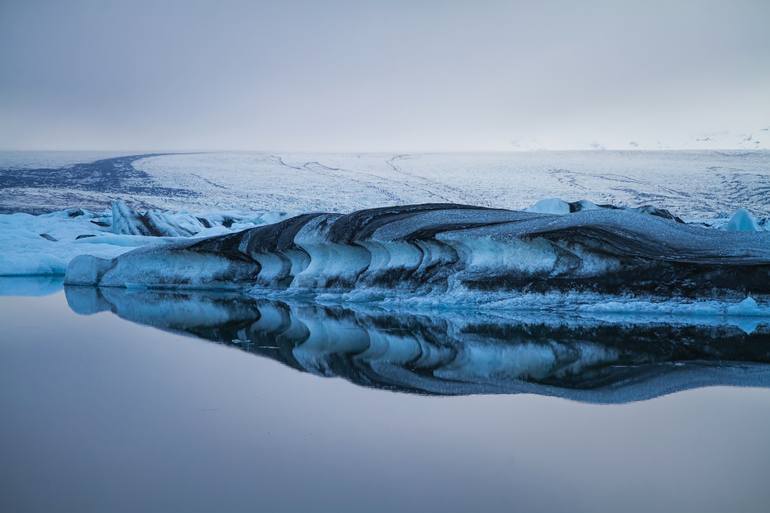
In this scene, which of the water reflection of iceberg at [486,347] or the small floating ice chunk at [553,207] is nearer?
the water reflection of iceberg at [486,347]

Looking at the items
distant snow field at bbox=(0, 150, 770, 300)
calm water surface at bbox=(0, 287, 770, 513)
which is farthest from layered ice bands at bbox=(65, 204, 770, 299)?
distant snow field at bbox=(0, 150, 770, 300)

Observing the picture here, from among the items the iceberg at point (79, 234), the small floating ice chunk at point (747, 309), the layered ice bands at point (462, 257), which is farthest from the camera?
the iceberg at point (79, 234)

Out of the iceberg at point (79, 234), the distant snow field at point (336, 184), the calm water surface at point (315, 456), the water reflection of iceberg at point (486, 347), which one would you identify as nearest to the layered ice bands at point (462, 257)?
the water reflection of iceberg at point (486, 347)

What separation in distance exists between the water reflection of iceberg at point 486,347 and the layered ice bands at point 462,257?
618 millimetres

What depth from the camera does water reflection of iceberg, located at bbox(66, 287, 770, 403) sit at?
271 centimetres

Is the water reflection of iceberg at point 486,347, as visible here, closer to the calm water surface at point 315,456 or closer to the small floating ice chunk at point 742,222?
the calm water surface at point 315,456

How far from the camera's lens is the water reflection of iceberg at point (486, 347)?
8.89ft

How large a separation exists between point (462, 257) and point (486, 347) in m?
2.58

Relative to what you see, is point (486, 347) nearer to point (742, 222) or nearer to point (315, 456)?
point (315, 456)

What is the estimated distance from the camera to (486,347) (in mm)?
3600

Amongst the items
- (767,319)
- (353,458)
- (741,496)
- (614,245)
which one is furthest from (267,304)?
(741,496)

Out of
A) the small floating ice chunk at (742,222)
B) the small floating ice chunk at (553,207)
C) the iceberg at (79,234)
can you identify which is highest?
the small floating ice chunk at (553,207)

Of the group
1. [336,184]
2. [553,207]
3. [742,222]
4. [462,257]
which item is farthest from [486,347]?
[336,184]

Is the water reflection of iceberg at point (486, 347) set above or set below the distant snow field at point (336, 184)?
below
